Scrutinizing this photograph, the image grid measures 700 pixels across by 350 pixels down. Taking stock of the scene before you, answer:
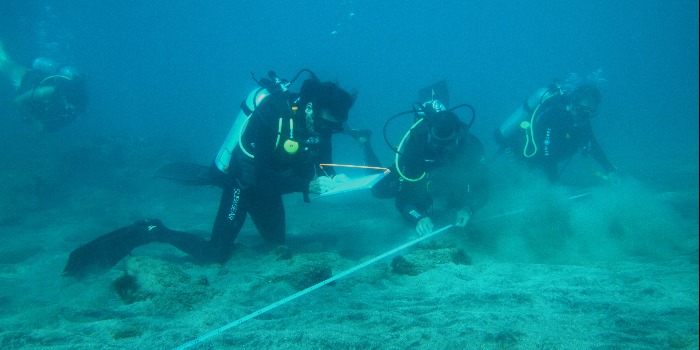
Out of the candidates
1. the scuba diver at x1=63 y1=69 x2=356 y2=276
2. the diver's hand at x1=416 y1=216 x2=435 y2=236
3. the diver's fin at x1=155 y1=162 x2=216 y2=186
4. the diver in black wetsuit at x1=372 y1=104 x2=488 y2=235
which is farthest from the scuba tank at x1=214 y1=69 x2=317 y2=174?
the diver's hand at x1=416 y1=216 x2=435 y2=236

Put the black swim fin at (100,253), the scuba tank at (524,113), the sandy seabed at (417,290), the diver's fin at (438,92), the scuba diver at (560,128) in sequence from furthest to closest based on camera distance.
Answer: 1. the diver's fin at (438,92)
2. the scuba tank at (524,113)
3. the scuba diver at (560,128)
4. the black swim fin at (100,253)
5. the sandy seabed at (417,290)

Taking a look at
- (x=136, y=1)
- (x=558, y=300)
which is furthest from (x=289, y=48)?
(x=558, y=300)

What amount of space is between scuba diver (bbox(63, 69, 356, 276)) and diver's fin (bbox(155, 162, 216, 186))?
23 mm

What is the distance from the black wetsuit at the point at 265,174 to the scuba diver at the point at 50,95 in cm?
918

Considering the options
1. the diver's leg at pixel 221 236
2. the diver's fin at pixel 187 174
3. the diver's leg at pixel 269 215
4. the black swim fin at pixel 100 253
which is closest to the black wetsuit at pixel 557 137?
the diver's leg at pixel 269 215

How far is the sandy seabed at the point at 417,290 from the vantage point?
2.43 m

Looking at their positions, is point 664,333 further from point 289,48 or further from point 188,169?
point 289,48

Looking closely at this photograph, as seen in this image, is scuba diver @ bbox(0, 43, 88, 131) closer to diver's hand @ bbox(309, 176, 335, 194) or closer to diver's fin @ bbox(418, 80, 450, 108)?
diver's hand @ bbox(309, 176, 335, 194)

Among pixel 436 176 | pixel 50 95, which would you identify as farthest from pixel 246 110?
pixel 50 95

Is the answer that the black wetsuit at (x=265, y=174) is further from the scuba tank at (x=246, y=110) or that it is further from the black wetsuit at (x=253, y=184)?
the scuba tank at (x=246, y=110)

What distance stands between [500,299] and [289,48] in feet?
375

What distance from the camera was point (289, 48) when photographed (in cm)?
10738

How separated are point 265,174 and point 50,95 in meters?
10.4

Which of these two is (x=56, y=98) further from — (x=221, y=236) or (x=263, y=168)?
(x=263, y=168)
